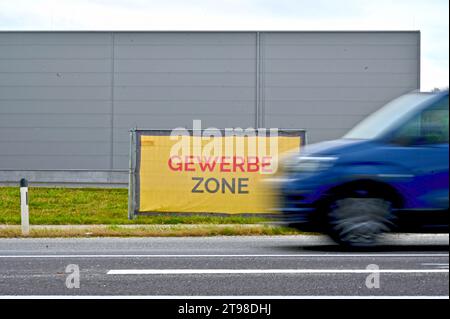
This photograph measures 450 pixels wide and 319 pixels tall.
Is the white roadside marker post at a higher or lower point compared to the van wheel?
lower

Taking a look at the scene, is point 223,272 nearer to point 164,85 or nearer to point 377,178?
point 377,178

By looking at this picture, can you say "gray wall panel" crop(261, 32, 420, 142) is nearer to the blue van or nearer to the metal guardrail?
the metal guardrail

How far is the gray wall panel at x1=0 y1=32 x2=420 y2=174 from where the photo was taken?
1172 inches

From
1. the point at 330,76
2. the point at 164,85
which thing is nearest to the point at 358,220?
the point at 330,76

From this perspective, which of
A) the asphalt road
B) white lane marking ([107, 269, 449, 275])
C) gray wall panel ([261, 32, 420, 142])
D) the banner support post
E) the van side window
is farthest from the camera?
gray wall panel ([261, 32, 420, 142])

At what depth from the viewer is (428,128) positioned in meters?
2.30

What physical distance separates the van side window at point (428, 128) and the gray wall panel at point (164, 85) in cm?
2668

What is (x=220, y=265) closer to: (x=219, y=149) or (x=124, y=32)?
(x=219, y=149)

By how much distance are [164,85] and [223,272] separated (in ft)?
83.1

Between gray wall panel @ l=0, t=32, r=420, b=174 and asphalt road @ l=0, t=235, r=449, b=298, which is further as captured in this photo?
gray wall panel @ l=0, t=32, r=420, b=174

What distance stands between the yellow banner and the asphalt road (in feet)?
13.2

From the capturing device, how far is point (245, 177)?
1422 cm

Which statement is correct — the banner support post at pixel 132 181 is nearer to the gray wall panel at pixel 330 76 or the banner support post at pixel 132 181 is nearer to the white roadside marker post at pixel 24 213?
the white roadside marker post at pixel 24 213

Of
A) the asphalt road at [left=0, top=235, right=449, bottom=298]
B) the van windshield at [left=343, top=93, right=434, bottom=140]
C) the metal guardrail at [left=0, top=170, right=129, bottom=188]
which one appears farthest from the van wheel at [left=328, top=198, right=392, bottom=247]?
the metal guardrail at [left=0, top=170, right=129, bottom=188]
